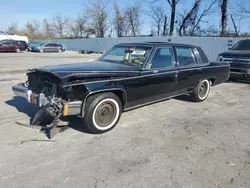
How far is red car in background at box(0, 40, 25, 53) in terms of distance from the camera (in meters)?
29.0

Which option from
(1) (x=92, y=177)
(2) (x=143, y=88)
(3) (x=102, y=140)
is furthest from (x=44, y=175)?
(2) (x=143, y=88)

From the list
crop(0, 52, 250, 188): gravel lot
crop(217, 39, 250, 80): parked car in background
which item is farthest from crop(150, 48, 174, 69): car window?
crop(217, 39, 250, 80): parked car in background

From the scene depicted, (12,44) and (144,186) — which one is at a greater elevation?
(12,44)

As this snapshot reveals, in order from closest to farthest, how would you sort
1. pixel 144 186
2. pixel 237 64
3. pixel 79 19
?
pixel 144 186 → pixel 237 64 → pixel 79 19

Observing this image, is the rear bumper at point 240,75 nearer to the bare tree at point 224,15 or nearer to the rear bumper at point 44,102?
the rear bumper at point 44,102

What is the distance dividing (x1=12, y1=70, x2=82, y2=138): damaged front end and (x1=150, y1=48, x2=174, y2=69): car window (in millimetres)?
2045

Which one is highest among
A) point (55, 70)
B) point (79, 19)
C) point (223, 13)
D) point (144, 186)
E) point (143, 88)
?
point (79, 19)

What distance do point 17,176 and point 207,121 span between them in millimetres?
3917

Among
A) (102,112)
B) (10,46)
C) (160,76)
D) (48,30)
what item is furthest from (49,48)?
(48,30)

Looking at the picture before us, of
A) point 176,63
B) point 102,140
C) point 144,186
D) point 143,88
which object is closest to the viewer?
point 144,186

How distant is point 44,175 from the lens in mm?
2910

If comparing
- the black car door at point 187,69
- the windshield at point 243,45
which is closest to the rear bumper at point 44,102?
the black car door at point 187,69

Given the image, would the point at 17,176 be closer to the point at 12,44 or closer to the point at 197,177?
the point at 197,177

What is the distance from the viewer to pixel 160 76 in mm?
5051
